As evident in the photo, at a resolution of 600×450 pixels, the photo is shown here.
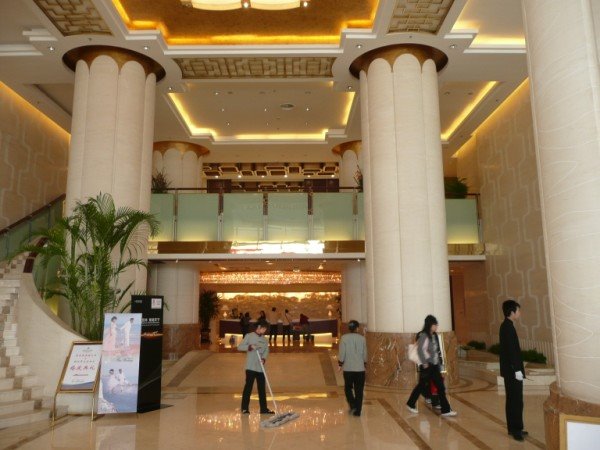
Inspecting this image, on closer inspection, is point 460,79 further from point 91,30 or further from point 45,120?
point 45,120

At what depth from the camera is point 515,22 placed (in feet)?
31.7

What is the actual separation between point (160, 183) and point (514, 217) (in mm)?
9680

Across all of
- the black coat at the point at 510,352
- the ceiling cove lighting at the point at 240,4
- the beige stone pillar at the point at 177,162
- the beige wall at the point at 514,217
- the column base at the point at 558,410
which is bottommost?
the column base at the point at 558,410

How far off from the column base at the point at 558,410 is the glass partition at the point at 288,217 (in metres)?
9.44

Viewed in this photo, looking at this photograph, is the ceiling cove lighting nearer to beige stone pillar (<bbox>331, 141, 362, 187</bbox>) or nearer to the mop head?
the mop head

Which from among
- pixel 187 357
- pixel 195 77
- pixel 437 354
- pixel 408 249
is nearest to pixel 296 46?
pixel 195 77

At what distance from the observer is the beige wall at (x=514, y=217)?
11320 mm

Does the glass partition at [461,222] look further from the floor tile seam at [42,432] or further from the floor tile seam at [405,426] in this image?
the floor tile seam at [42,432]

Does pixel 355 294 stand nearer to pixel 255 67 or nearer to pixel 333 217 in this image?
pixel 333 217

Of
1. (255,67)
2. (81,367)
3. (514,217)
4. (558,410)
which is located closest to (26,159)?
(255,67)

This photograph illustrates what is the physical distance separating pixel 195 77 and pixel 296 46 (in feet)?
8.36

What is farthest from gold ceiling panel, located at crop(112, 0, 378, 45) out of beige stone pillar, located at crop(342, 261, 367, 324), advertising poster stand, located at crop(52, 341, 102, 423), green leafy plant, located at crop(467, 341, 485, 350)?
green leafy plant, located at crop(467, 341, 485, 350)

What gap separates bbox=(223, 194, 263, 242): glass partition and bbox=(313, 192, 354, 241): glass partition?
4.90 feet

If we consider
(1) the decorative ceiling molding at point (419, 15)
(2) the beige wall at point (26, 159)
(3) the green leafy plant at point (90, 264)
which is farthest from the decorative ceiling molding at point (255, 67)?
(2) the beige wall at point (26, 159)
